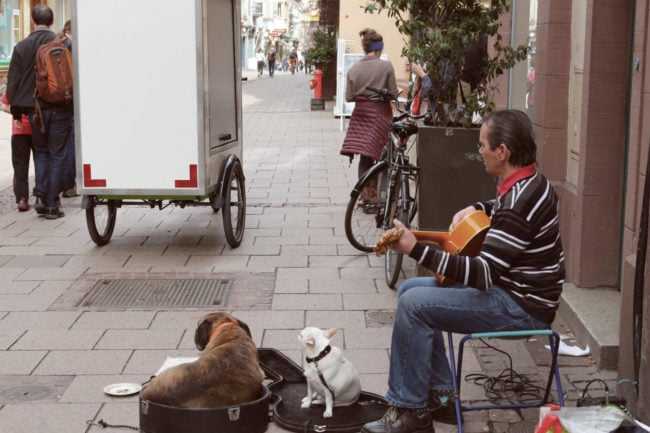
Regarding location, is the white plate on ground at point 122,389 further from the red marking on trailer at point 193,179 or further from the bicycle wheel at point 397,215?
the red marking on trailer at point 193,179

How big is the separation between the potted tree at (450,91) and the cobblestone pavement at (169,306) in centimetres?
80

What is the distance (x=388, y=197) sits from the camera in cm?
769

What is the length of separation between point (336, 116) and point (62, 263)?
16.9 meters

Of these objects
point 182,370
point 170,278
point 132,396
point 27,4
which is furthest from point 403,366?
point 27,4

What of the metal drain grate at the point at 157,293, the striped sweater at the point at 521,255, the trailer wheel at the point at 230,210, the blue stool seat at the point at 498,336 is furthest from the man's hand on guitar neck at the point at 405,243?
the trailer wheel at the point at 230,210

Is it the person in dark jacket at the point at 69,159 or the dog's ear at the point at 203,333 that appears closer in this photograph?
the dog's ear at the point at 203,333

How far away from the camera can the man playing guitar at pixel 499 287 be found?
4.23 metres

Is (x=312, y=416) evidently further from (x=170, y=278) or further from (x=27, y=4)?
(x=27, y=4)

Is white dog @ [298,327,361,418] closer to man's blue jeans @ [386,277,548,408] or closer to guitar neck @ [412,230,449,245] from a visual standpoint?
man's blue jeans @ [386,277,548,408]

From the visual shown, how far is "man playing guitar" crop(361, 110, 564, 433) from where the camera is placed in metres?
4.23

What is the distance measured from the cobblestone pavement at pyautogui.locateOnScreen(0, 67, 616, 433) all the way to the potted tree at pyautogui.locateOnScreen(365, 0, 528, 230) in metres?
0.80

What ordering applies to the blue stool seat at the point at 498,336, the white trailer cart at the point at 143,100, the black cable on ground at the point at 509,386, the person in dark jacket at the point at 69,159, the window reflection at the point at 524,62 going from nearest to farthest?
1. the blue stool seat at the point at 498,336
2. the black cable on ground at the point at 509,386
3. the white trailer cart at the point at 143,100
4. the window reflection at the point at 524,62
5. the person in dark jacket at the point at 69,159

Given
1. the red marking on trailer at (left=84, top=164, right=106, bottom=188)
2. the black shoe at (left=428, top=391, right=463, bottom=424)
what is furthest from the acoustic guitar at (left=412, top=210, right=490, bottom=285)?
the red marking on trailer at (left=84, top=164, right=106, bottom=188)

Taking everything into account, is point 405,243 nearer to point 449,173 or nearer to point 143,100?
point 449,173
